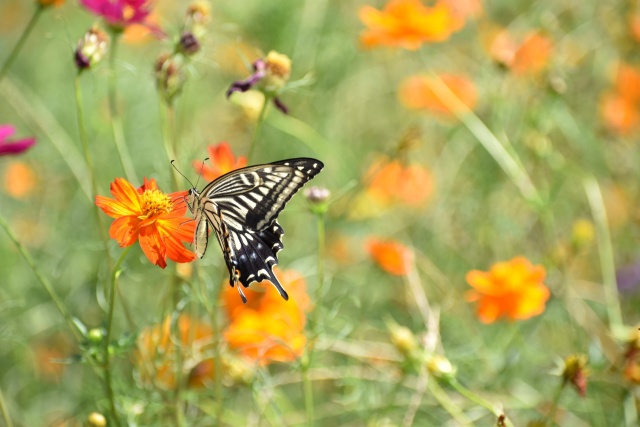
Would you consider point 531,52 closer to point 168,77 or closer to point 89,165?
point 168,77

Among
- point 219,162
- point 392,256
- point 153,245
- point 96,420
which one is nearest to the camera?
point 153,245

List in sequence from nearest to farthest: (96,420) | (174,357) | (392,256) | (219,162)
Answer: (96,420)
(219,162)
(174,357)
(392,256)

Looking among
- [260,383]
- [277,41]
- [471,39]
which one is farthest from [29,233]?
[471,39]

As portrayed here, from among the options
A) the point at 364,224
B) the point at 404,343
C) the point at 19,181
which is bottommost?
the point at 364,224

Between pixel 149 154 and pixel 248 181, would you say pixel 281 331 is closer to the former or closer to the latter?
pixel 248 181

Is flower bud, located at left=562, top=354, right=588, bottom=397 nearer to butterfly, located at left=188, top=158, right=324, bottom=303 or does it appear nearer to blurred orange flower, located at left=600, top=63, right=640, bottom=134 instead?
butterfly, located at left=188, top=158, right=324, bottom=303

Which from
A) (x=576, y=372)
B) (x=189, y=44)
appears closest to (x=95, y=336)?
(x=189, y=44)

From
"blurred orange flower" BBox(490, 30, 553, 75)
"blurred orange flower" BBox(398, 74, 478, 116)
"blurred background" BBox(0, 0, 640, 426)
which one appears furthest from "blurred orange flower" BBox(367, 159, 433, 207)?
"blurred orange flower" BBox(490, 30, 553, 75)
